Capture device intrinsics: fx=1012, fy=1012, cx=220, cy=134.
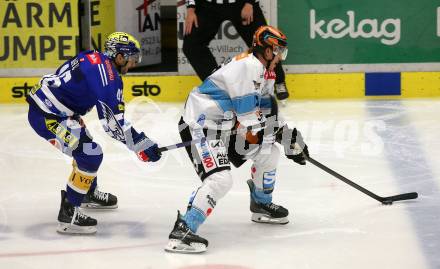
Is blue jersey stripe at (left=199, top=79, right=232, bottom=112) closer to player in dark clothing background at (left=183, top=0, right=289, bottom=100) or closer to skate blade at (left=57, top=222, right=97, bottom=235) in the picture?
skate blade at (left=57, top=222, right=97, bottom=235)

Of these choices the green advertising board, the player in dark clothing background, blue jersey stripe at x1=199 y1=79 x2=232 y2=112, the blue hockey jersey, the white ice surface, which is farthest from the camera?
the green advertising board

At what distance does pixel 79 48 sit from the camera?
31.5 feet

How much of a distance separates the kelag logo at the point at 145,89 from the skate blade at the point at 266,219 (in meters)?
3.94

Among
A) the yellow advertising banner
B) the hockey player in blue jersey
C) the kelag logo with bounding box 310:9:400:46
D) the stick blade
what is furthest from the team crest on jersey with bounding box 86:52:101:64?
the kelag logo with bounding box 310:9:400:46

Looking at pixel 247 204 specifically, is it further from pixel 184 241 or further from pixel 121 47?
pixel 121 47

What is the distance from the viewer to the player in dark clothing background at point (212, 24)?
29.1 feet

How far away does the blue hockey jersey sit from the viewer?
541 cm

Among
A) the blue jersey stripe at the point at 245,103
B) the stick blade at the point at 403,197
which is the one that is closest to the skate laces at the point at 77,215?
the blue jersey stripe at the point at 245,103

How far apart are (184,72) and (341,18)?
1551 mm

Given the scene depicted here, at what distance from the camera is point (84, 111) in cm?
573

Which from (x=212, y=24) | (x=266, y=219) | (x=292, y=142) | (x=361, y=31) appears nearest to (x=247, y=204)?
(x=266, y=219)

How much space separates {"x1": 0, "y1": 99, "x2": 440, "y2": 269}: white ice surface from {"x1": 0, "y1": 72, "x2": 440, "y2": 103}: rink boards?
0.64m

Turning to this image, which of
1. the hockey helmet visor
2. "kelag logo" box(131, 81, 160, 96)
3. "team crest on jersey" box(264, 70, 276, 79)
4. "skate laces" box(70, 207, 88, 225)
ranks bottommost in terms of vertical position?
"skate laces" box(70, 207, 88, 225)

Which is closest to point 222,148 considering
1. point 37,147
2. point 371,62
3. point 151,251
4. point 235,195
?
point 151,251
